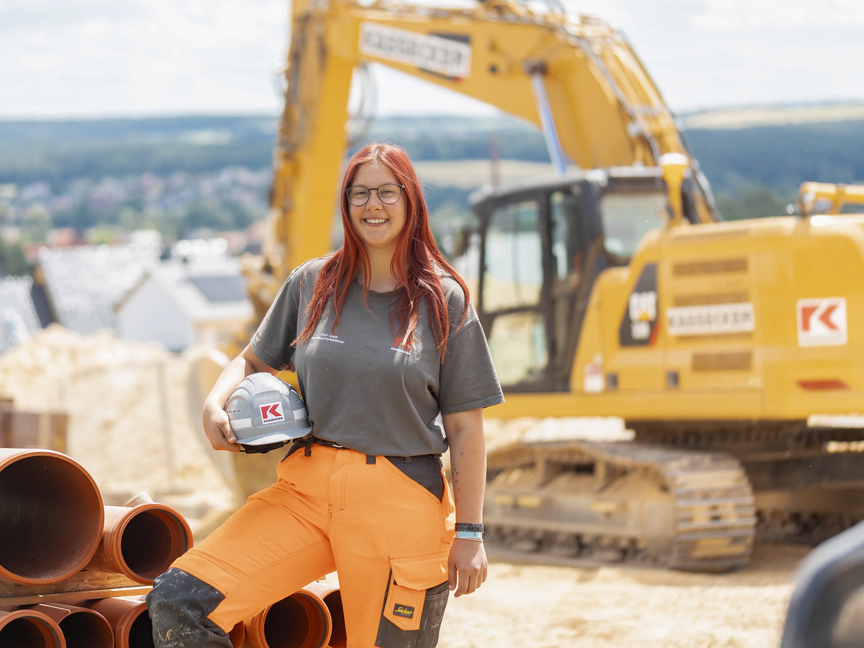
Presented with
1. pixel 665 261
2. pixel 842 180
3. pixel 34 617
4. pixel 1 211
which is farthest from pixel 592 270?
pixel 1 211

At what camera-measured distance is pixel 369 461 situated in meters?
2.83

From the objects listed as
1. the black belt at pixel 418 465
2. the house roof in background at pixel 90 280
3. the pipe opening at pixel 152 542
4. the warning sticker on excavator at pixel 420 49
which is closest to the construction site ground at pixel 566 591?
the pipe opening at pixel 152 542

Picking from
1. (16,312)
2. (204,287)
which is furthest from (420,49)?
(16,312)

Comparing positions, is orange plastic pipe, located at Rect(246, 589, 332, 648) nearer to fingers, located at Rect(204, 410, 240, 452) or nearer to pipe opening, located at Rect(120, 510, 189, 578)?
pipe opening, located at Rect(120, 510, 189, 578)

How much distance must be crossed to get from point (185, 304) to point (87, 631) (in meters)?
44.1

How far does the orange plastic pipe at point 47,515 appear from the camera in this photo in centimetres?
317

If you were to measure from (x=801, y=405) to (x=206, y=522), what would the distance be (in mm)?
5411

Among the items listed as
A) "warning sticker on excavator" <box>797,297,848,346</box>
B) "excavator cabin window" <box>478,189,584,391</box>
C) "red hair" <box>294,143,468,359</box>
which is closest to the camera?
"red hair" <box>294,143,468,359</box>

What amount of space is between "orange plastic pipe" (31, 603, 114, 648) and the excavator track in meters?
4.27

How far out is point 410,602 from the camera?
Result: 2781 mm

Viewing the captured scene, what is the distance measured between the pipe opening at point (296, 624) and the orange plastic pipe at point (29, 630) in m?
0.63

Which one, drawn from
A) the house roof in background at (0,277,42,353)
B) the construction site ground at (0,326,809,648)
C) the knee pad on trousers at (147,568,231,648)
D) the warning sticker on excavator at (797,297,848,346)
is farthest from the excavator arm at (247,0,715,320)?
the house roof in background at (0,277,42,353)

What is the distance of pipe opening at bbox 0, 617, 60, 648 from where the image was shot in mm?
2967

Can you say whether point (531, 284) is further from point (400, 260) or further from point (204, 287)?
point (204, 287)
